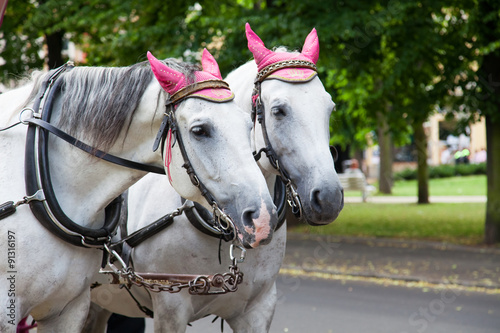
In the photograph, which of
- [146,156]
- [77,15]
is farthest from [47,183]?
[77,15]

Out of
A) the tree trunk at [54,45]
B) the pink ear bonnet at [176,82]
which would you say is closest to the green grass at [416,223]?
the tree trunk at [54,45]

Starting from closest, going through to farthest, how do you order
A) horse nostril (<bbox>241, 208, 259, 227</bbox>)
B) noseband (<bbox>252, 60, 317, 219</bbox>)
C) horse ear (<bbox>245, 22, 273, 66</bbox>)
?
horse nostril (<bbox>241, 208, 259, 227</bbox>)
noseband (<bbox>252, 60, 317, 219</bbox>)
horse ear (<bbox>245, 22, 273, 66</bbox>)

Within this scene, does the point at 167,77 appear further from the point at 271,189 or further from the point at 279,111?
the point at 271,189

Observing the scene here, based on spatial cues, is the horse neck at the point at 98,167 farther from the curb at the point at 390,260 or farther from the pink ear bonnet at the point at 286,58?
the curb at the point at 390,260

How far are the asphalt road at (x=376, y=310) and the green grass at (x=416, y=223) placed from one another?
2019mm

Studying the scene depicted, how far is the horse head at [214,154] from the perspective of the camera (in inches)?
87.0

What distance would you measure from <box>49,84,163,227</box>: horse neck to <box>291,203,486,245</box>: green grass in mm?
7731

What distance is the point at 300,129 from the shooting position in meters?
2.79

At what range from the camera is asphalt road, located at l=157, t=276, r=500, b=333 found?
6.42m

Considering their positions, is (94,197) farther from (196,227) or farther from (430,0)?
(430,0)

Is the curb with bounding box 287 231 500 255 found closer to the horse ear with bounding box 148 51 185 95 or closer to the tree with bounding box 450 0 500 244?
the tree with bounding box 450 0 500 244

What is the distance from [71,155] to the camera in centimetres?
249

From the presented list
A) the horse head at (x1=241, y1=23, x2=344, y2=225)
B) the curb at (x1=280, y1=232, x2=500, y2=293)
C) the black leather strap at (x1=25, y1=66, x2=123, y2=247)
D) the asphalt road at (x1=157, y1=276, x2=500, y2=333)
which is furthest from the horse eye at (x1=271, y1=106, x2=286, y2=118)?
the curb at (x1=280, y1=232, x2=500, y2=293)

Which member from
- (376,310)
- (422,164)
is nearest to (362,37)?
(376,310)
